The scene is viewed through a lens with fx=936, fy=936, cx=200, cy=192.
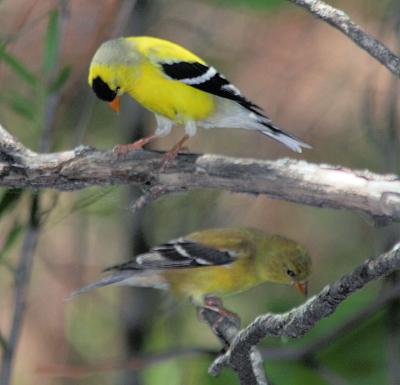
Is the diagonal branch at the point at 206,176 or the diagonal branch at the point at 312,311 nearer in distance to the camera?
the diagonal branch at the point at 312,311

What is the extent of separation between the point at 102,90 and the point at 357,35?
102 centimetres

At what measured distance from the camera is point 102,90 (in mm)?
2639

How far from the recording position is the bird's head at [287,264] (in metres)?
2.89

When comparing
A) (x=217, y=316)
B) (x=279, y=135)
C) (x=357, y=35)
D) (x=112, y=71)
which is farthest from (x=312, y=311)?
(x=112, y=71)

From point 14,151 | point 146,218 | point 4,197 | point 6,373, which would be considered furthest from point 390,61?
point 146,218

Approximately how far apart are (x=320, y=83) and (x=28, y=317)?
5.57 ft

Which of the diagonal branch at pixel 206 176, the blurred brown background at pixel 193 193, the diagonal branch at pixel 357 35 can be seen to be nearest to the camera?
the diagonal branch at pixel 357 35

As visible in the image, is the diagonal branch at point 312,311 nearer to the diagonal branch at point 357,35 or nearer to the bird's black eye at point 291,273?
the diagonal branch at point 357,35

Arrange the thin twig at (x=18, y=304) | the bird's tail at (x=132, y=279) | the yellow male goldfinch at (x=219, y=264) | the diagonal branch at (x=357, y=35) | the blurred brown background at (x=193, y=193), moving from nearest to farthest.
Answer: the diagonal branch at (x=357, y=35)
the thin twig at (x=18, y=304)
the bird's tail at (x=132, y=279)
the yellow male goldfinch at (x=219, y=264)
the blurred brown background at (x=193, y=193)

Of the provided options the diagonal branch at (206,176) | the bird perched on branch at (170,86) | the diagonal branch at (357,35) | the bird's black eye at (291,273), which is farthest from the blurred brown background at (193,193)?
the diagonal branch at (357,35)

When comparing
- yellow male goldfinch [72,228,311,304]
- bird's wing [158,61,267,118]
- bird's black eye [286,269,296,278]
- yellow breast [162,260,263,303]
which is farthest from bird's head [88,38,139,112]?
bird's black eye [286,269,296,278]

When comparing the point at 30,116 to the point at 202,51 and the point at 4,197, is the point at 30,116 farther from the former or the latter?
the point at 202,51

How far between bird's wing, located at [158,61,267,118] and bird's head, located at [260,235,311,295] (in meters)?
0.47

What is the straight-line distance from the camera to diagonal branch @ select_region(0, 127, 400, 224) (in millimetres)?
1946
